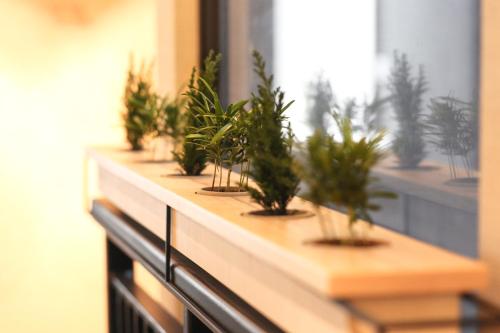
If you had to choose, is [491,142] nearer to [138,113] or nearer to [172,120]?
[172,120]

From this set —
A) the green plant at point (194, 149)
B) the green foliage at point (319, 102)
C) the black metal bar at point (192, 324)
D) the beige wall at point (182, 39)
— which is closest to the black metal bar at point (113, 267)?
the beige wall at point (182, 39)

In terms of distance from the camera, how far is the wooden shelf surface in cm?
122

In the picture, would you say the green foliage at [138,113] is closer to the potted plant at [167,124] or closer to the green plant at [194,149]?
the potted plant at [167,124]

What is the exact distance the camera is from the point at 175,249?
7.79 feet

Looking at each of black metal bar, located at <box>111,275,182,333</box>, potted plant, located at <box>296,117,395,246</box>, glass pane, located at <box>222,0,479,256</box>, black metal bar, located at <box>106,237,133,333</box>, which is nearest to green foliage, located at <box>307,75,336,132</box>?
glass pane, located at <box>222,0,479,256</box>

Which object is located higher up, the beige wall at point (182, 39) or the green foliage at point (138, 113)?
the beige wall at point (182, 39)

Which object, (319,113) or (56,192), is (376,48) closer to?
(319,113)

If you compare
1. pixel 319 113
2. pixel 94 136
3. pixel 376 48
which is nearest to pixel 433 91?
pixel 376 48

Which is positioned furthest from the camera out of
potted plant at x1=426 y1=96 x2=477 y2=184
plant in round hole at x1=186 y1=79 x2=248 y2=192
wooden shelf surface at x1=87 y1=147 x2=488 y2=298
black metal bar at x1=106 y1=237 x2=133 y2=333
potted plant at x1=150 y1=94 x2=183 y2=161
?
black metal bar at x1=106 y1=237 x2=133 y2=333

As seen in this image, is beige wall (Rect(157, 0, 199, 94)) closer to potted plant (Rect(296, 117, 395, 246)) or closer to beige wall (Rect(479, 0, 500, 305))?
potted plant (Rect(296, 117, 395, 246))

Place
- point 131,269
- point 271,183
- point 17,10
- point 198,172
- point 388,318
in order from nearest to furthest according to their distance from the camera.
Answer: point 388,318 < point 271,183 < point 198,172 < point 131,269 < point 17,10

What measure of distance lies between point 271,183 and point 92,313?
3.93 m

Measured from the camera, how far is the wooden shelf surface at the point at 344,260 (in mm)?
1219

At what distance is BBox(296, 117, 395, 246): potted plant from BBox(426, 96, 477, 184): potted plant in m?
0.41
